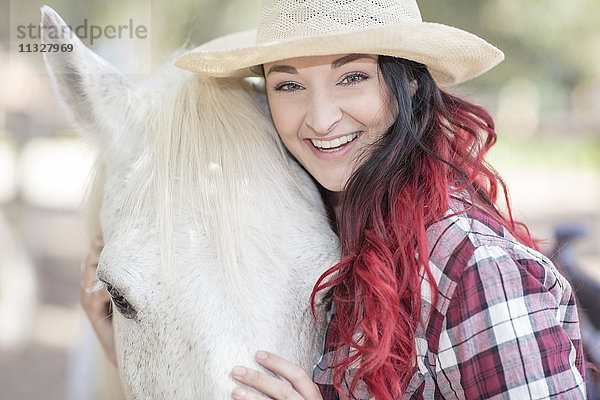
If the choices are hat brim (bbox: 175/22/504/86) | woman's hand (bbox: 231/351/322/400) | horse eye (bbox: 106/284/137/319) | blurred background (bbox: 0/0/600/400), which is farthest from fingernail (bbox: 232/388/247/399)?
blurred background (bbox: 0/0/600/400)

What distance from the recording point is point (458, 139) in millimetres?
1630

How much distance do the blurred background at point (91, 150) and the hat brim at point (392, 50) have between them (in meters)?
0.31

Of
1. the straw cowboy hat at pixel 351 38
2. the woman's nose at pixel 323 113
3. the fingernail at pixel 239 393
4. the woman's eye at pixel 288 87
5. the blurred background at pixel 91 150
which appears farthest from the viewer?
the blurred background at pixel 91 150

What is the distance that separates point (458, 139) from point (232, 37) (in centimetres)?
98

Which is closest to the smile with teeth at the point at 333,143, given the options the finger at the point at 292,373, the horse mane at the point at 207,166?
the horse mane at the point at 207,166

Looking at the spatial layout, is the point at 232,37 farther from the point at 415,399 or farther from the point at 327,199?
the point at 415,399

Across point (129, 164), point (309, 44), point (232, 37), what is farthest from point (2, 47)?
point (309, 44)

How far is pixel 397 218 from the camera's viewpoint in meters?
1.42

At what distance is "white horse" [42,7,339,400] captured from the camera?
128 cm

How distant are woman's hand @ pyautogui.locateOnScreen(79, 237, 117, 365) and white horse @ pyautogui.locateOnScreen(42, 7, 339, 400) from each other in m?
0.38

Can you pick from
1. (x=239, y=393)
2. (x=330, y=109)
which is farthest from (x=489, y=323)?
(x=330, y=109)

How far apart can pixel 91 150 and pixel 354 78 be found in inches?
34.6

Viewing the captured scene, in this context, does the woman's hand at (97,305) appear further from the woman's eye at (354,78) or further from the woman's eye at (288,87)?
the woman's eye at (354,78)

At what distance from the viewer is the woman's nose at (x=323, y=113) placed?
1.49m
